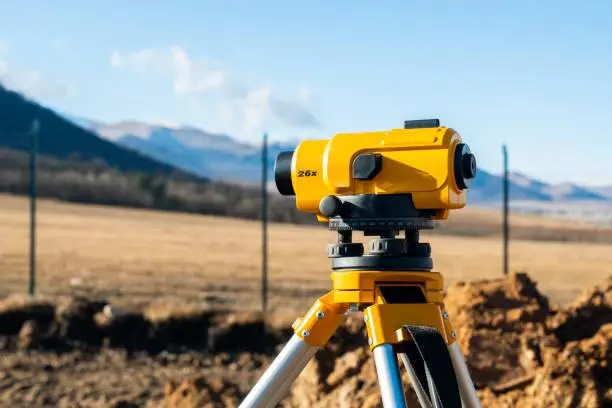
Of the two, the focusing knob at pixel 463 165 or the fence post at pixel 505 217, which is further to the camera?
the fence post at pixel 505 217

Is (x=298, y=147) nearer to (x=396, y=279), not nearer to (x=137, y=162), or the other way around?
(x=396, y=279)

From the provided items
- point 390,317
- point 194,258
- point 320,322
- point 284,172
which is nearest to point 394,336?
point 390,317

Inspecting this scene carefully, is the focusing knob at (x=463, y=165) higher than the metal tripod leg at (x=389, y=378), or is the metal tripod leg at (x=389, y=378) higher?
the focusing knob at (x=463, y=165)

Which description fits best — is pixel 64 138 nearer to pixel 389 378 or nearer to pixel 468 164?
pixel 468 164

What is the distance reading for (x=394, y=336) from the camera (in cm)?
282

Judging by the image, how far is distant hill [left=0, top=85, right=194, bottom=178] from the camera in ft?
360

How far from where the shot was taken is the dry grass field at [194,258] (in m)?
17.3

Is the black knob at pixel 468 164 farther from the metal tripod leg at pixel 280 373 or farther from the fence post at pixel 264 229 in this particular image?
the fence post at pixel 264 229

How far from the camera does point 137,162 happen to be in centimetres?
12356

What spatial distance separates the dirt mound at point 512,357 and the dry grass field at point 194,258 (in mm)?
7823

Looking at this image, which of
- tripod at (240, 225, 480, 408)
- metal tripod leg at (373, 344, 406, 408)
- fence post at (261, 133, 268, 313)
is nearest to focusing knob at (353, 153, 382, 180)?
tripod at (240, 225, 480, 408)

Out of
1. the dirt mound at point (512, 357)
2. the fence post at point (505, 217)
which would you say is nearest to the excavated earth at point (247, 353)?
the dirt mound at point (512, 357)

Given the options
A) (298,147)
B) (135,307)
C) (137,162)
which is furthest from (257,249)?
(137,162)

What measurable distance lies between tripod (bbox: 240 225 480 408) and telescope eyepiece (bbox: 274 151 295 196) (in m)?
0.23
